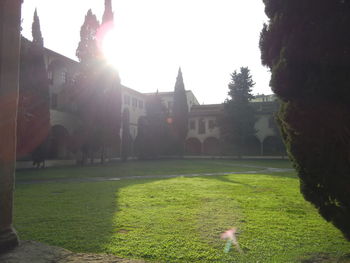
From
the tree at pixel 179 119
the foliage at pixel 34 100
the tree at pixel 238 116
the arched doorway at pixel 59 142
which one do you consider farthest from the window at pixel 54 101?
the tree at pixel 238 116

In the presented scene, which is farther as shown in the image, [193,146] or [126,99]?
[193,146]

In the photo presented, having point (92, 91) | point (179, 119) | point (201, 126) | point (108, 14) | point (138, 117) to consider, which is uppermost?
point (108, 14)

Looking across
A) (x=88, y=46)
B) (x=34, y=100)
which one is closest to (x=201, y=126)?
(x=88, y=46)

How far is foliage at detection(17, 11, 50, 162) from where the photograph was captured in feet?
63.8

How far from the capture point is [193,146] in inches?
1861

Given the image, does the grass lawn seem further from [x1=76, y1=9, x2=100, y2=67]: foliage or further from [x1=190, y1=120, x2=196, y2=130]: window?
[x1=190, y1=120, x2=196, y2=130]: window

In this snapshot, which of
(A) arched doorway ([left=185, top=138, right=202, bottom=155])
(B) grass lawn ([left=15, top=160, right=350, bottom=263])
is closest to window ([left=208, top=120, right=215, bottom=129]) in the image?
(A) arched doorway ([left=185, top=138, right=202, bottom=155])

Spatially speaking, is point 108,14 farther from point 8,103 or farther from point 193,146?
point 8,103

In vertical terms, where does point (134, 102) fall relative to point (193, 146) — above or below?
above

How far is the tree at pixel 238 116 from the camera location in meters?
37.7

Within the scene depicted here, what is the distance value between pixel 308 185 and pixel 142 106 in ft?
134

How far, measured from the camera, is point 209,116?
45.5 m

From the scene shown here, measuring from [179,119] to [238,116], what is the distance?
30.8 feet

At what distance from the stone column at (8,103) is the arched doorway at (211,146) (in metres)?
41.2
